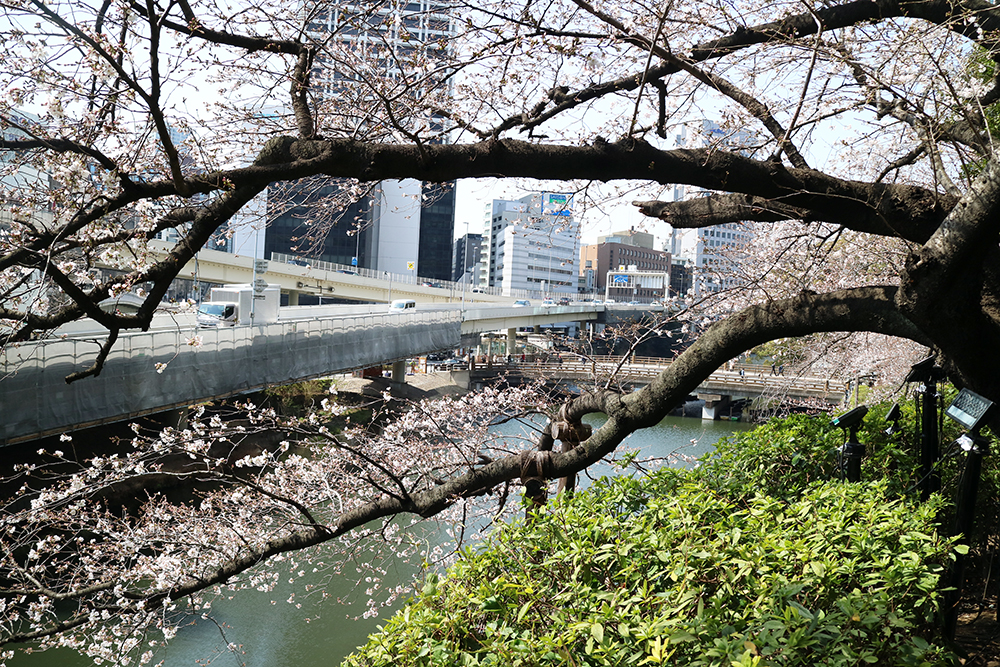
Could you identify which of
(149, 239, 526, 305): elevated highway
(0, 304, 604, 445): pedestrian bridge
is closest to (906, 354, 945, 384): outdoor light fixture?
(0, 304, 604, 445): pedestrian bridge

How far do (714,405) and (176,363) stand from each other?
27.0 m

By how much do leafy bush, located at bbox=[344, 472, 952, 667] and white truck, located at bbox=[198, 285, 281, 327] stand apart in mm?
14735

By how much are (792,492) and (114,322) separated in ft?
11.1

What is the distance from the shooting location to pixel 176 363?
12531 millimetres

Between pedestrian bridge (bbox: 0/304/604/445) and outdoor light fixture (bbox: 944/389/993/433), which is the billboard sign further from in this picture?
pedestrian bridge (bbox: 0/304/604/445)

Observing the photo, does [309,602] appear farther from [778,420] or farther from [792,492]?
[792,492]

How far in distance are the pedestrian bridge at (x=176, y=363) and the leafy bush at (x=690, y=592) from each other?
4.61 meters

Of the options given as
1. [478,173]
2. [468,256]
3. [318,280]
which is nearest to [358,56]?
[478,173]

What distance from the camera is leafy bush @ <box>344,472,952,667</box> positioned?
1815 millimetres

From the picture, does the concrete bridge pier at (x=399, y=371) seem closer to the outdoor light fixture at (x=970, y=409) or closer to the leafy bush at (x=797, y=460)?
the leafy bush at (x=797, y=460)

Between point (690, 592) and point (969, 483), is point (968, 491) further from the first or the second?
point (690, 592)

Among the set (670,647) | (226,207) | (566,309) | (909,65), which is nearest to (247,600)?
(226,207)

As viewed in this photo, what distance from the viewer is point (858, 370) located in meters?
13.3

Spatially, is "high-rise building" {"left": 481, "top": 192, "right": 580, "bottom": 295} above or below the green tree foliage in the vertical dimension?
above
